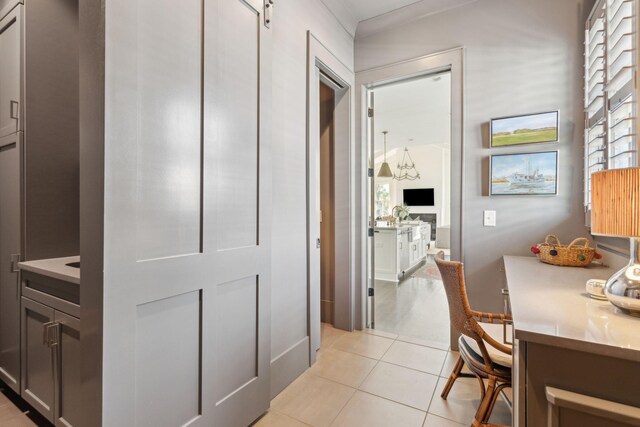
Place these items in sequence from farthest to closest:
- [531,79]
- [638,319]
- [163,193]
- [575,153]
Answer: [531,79], [575,153], [163,193], [638,319]

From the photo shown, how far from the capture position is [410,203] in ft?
34.2

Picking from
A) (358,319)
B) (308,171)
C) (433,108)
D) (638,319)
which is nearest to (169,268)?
(308,171)

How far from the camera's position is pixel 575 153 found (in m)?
2.13

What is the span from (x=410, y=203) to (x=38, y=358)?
10.1 metres

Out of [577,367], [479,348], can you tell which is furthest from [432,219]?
[577,367]

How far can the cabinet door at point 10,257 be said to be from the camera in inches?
67.5

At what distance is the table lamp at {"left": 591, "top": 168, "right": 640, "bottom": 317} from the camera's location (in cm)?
88

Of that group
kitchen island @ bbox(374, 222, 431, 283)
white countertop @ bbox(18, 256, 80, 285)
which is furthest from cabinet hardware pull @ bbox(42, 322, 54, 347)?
kitchen island @ bbox(374, 222, 431, 283)

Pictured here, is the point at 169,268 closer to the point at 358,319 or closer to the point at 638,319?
the point at 638,319

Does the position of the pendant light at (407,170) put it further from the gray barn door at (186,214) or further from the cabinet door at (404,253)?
the gray barn door at (186,214)

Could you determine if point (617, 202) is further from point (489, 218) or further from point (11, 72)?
point (11, 72)

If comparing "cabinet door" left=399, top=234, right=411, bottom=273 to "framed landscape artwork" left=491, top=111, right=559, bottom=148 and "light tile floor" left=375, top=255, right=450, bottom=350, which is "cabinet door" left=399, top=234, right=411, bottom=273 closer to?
"light tile floor" left=375, top=255, right=450, bottom=350

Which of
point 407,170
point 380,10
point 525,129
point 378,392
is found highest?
point 380,10

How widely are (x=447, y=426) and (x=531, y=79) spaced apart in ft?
8.15
